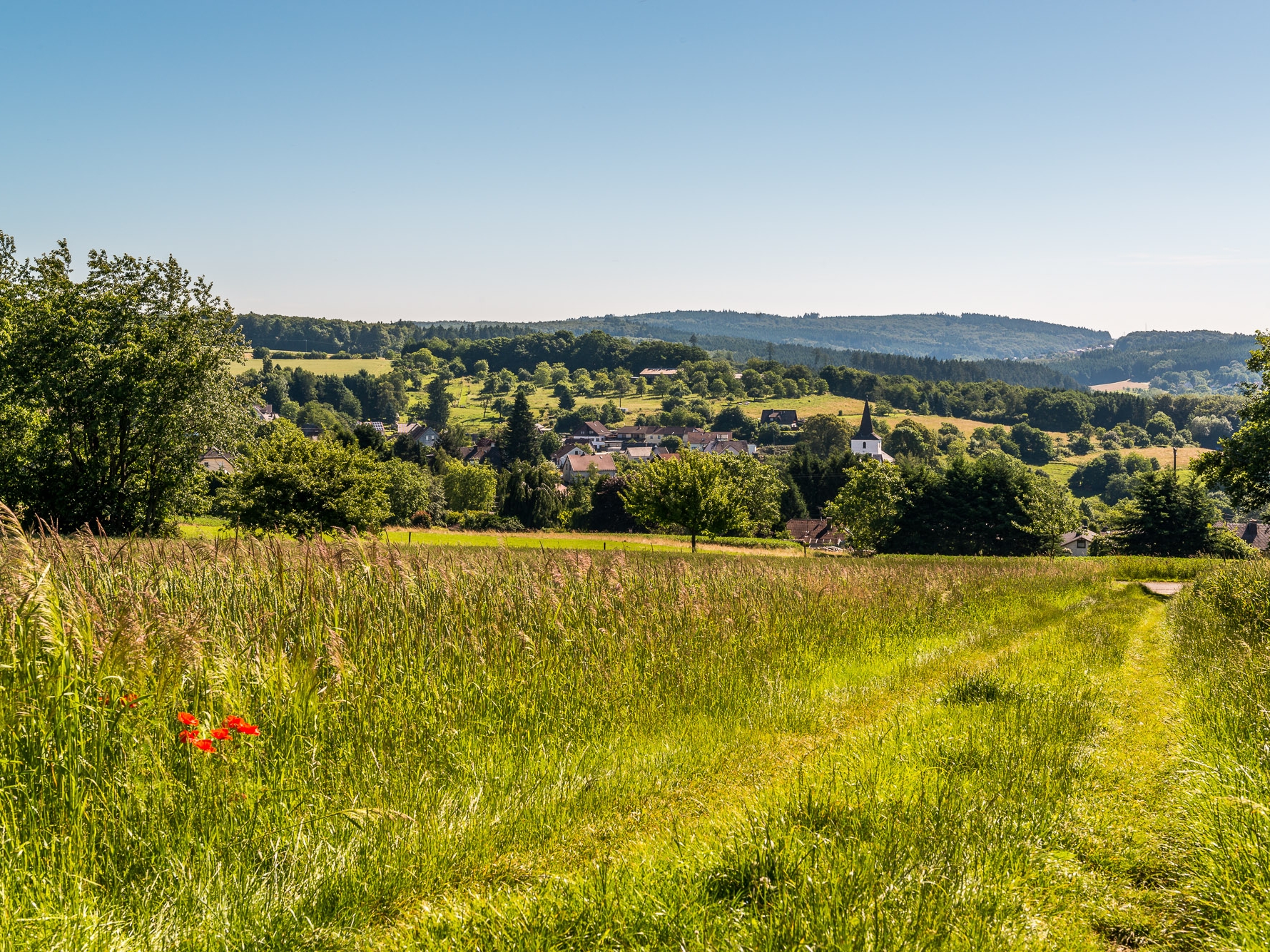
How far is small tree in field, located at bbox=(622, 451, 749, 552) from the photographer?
160 ft

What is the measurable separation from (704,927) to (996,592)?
46.1 feet

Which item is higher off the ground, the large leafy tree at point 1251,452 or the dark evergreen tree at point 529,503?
the large leafy tree at point 1251,452

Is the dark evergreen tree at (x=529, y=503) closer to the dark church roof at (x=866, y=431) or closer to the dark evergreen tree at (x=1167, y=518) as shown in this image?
the dark evergreen tree at (x=1167, y=518)

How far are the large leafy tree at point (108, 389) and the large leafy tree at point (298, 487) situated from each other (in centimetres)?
221

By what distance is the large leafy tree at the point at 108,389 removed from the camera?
2909cm

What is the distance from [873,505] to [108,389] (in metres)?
55.1

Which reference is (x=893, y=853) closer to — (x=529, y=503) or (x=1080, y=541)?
(x=529, y=503)

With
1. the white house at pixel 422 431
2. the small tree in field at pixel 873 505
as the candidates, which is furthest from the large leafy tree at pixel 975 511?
the white house at pixel 422 431

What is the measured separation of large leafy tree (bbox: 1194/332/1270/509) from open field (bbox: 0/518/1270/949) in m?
27.0

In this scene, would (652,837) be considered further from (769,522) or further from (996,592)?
(769,522)

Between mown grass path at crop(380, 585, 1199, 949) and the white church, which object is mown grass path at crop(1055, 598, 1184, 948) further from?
the white church

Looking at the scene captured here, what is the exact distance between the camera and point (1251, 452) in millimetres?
29578

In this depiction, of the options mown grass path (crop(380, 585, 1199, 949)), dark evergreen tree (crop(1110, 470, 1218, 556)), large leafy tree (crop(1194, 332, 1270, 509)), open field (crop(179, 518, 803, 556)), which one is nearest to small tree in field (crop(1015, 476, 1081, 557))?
dark evergreen tree (crop(1110, 470, 1218, 556))

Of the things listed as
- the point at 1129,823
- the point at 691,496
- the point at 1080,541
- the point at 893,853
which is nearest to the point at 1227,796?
the point at 1129,823
